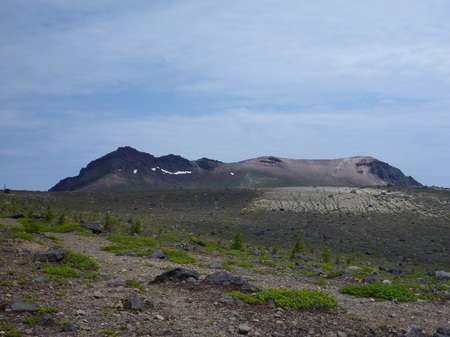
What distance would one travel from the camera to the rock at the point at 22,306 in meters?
10.6

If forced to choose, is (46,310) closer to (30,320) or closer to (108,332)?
(30,320)

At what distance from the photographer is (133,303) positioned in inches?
453

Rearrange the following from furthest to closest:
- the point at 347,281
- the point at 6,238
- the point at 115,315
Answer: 1. the point at 6,238
2. the point at 347,281
3. the point at 115,315

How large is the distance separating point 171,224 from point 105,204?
2324cm

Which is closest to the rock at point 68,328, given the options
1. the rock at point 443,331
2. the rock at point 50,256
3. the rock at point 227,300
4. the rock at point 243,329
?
the rock at point 243,329

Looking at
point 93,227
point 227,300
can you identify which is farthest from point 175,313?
point 93,227

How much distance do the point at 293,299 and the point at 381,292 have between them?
4.15 m

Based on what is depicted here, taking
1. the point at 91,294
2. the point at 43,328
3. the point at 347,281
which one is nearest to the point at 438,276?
the point at 347,281

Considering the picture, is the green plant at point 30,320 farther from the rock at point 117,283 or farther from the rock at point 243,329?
the rock at point 243,329

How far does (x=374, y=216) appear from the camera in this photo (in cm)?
7556

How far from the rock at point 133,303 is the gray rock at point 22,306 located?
2056mm

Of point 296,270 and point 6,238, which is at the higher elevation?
point 6,238

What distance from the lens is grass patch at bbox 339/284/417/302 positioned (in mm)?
15445

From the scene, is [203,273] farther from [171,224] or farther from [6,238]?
[171,224]
